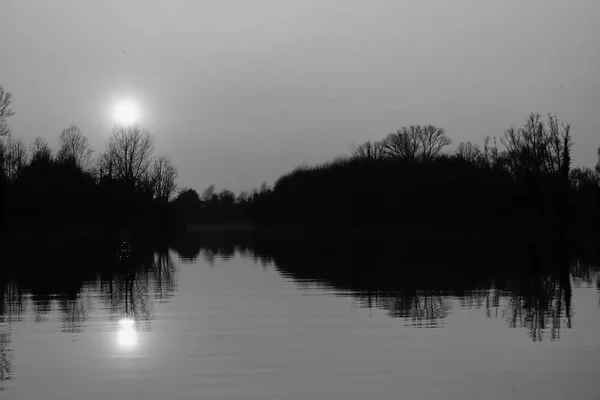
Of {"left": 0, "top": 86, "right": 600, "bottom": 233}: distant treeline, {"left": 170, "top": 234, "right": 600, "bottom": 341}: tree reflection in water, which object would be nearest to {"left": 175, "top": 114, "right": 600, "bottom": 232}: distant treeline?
{"left": 0, "top": 86, "right": 600, "bottom": 233}: distant treeline

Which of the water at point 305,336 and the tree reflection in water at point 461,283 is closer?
the water at point 305,336

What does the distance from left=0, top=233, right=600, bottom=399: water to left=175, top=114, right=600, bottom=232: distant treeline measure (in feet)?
194

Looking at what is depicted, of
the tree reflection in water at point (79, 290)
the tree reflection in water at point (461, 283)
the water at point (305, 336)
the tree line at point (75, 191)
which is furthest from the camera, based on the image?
the tree line at point (75, 191)

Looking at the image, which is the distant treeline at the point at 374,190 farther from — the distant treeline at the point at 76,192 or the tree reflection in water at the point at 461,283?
the tree reflection in water at the point at 461,283

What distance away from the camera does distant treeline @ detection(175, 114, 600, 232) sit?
82.1 m

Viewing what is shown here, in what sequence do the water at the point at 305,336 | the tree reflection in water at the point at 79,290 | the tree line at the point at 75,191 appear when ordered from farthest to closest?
the tree line at the point at 75,191, the tree reflection in water at the point at 79,290, the water at the point at 305,336

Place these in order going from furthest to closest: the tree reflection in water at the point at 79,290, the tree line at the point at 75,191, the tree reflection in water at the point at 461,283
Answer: the tree line at the point at 75,191 → the tree reflection in water at the point at 461,283 → the tree reflection in water at the point at 79,290

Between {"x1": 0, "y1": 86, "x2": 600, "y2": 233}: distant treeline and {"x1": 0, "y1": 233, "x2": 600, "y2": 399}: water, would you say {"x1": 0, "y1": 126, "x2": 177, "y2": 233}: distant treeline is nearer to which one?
{"x1": 0, "y1": 86, "x2": 600, "y2": 233}: distant treeline

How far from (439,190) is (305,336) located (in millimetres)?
101411

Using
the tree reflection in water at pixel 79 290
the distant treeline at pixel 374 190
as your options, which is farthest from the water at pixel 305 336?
the distant treeline at pixel 374 190

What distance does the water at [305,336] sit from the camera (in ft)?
30.9

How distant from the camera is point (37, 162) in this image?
98.1 meters

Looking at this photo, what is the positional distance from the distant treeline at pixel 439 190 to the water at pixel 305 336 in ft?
194

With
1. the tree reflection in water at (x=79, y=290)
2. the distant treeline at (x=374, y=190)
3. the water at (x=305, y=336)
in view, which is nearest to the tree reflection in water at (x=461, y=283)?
the water at (x=305, y=336)
